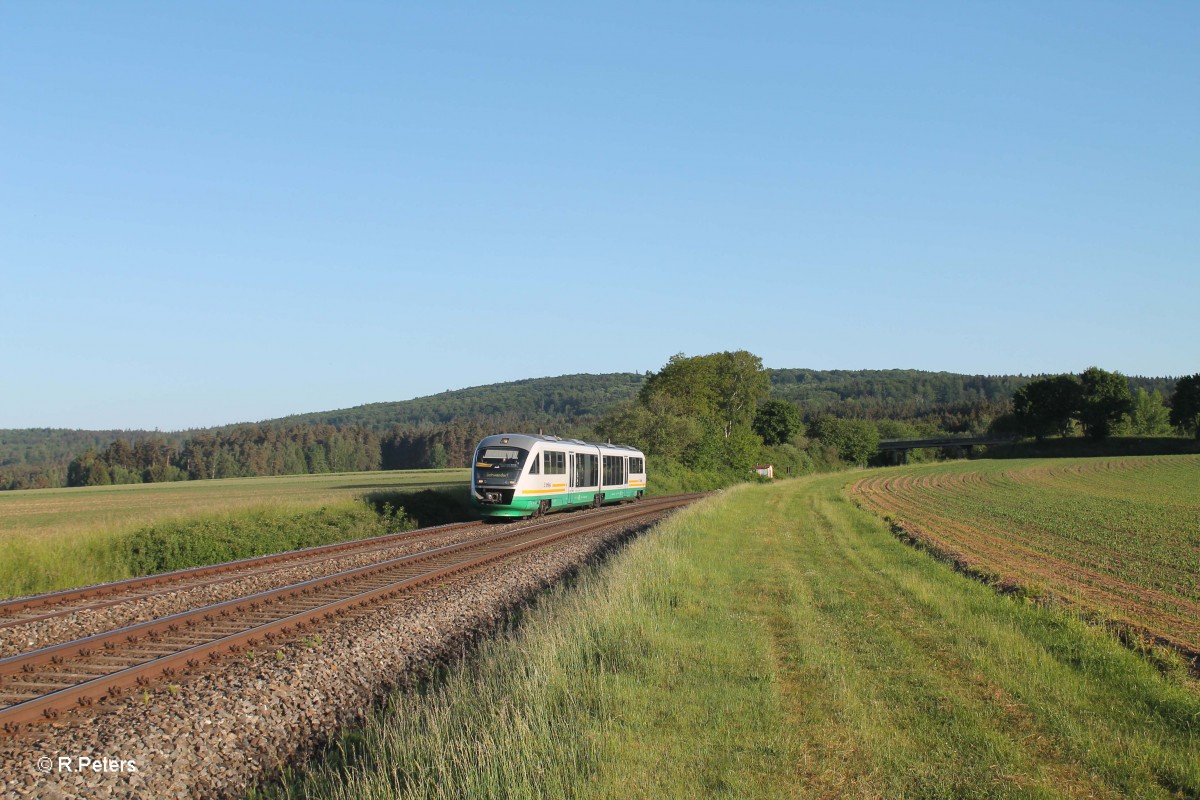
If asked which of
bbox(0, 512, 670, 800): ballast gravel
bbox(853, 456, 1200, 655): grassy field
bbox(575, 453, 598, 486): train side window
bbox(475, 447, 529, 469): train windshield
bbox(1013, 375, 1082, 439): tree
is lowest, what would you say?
bbox(853, 456, 1200, 655): grassy field

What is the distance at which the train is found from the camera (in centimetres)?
2616

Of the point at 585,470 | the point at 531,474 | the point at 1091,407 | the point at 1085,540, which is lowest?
the point at 1085,540

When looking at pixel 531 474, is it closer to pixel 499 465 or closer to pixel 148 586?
pixel 499 465

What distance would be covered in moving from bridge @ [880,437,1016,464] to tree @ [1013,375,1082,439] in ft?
13.6

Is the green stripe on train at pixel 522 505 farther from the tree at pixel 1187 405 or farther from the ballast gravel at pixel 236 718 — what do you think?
the tree at pixel 1187 405

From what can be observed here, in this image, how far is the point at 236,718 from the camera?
7316 mm

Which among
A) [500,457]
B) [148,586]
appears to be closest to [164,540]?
[148,586]

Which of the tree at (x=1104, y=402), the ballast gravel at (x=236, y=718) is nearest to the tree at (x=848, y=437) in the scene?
the tree at (x=1104, y=402)

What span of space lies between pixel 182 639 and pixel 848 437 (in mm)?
125007

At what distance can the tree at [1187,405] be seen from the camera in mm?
103000

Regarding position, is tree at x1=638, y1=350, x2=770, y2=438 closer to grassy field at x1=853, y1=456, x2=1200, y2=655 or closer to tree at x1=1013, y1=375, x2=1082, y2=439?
grassy field at x1=853, y1=456, x2=1200, y2=655

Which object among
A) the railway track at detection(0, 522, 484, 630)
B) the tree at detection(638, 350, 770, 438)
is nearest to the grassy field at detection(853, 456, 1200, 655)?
the railway track at detection(0, 522, 484, 630)

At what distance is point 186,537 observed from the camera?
19.6 meters

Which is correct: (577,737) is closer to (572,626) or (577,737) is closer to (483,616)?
(572,626)
